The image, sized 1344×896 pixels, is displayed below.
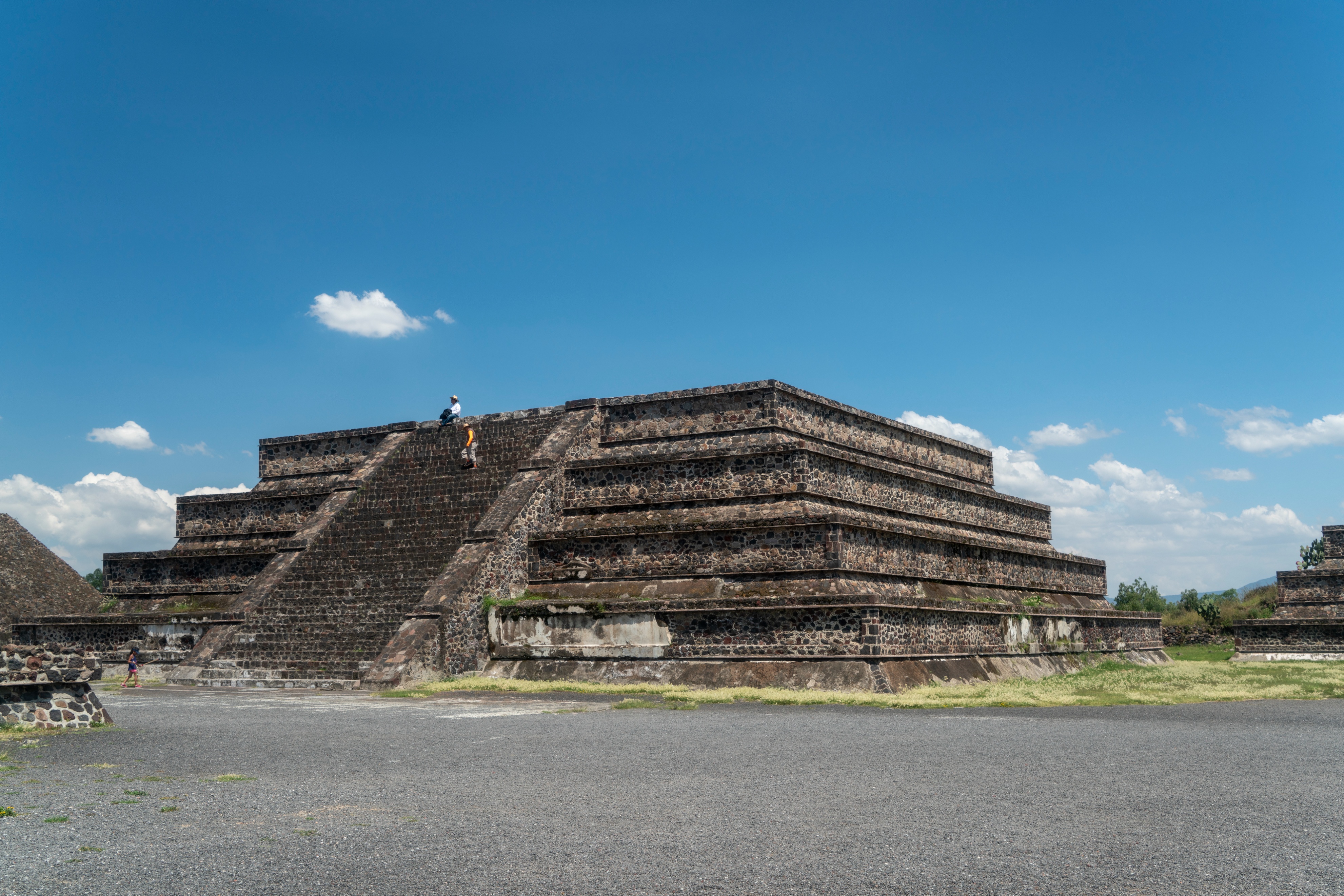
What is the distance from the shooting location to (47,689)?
10.6 meters

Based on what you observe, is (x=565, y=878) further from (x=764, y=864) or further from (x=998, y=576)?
(x=998, y=576)

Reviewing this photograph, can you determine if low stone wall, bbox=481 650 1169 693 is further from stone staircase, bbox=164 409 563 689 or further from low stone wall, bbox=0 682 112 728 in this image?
low stone wall, bbox=0 682 112 728

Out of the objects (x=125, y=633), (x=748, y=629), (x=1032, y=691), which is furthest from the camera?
(x=125, y=633)

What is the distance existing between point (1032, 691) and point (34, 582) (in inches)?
1001

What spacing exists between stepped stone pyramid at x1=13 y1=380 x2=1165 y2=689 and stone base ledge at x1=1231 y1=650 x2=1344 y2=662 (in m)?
4.20

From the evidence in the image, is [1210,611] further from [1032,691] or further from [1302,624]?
[1032,691]

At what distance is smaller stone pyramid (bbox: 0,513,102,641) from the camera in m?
27.1

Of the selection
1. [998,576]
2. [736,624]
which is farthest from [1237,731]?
[998,576]

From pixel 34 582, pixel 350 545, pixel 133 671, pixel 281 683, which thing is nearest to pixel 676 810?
pixel 281 683

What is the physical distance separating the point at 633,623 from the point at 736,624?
1803 mm

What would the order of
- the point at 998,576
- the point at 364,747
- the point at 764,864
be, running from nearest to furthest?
the point at 764,864 → the point at 364,747 → the point at 998,576

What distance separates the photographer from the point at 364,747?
9.20 m

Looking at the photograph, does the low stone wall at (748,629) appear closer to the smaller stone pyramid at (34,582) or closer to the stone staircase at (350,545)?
the stone staircase at (350,545)

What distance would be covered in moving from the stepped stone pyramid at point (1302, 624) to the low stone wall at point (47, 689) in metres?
27.1
